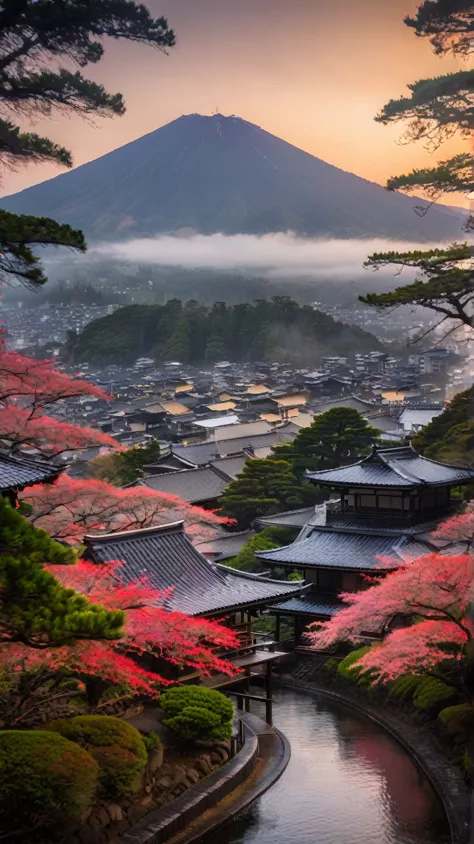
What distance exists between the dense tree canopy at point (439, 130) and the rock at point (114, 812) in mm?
7875

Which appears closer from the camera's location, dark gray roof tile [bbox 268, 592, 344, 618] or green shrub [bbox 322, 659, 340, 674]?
green shrub [bbox 322, 659, 340, 674]

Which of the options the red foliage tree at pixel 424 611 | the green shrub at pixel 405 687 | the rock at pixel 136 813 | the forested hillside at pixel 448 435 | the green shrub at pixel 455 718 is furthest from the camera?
the forested hillside at pixel 448 435

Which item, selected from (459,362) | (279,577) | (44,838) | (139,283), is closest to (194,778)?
(44,838)

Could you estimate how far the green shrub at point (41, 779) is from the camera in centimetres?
908

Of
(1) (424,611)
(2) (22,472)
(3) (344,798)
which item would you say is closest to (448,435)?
(1) (424,611)

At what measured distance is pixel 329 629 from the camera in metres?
15.3

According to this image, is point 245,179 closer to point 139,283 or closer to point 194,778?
point 139,283

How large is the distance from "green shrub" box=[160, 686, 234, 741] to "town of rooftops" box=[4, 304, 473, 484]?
23.4 meters

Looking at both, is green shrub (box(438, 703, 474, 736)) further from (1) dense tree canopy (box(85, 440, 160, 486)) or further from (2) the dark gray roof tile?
(1) dense tree canopy (box(85, 440, 160, 486))

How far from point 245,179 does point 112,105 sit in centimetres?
10549

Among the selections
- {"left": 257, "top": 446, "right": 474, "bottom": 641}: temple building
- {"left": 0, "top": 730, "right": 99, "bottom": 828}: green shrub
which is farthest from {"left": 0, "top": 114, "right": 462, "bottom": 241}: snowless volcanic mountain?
{"left": 0, "top": 730, "right": 99, "bottom": 828}: green shrub

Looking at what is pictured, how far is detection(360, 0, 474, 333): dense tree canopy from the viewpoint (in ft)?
35.6

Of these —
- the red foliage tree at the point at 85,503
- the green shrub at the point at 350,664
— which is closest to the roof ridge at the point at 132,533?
the red foliage tree at the point at 85,503

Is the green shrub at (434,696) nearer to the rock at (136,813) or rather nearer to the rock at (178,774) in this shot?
the rock at (178,774)
